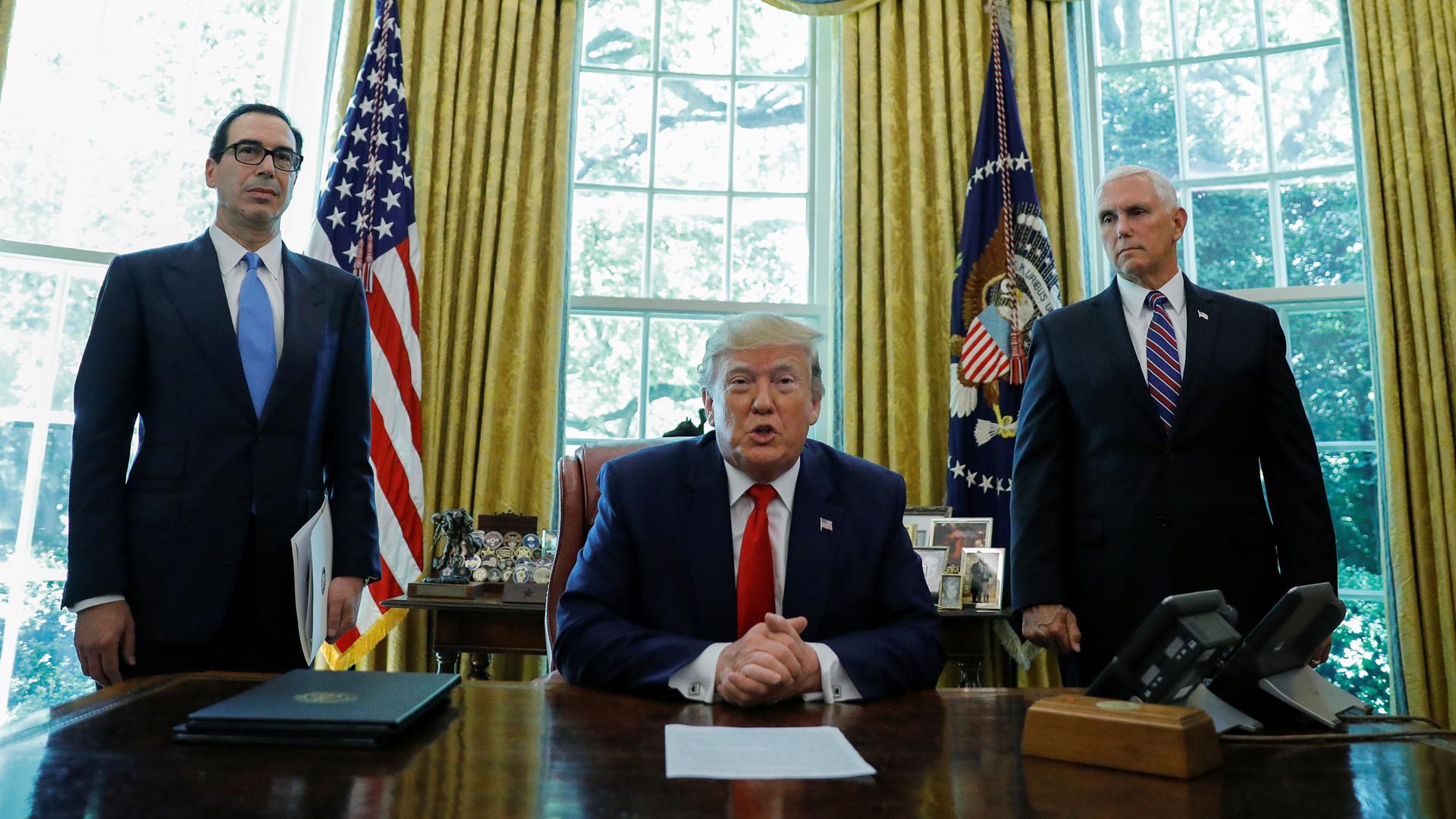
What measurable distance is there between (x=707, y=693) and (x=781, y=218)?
3.03 metres

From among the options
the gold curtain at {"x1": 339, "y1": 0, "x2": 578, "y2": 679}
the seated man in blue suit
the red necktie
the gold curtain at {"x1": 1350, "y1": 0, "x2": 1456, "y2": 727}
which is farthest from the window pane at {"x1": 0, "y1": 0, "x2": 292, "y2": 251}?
the gold curtain at {"x1": 1350, "y1": 0, "x2": 1456, "y2": 727}

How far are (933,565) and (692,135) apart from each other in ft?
6.94

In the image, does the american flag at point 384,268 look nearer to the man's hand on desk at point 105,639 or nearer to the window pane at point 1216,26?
the man's hand on desk at point 105,639

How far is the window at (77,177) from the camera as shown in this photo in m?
3.37

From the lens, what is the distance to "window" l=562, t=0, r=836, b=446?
401 centimetres

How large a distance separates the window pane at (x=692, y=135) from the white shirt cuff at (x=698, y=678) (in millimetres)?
3025

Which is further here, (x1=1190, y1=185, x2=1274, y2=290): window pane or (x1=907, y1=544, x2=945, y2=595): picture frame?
(x1=1190, y1=185, x2=1274, y2=290): window pane

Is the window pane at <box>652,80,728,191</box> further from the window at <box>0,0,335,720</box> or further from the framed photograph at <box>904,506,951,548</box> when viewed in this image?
the framed photograph at <box>904,506,951,548</box>

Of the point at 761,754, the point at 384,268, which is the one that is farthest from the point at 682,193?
the point at 761,754

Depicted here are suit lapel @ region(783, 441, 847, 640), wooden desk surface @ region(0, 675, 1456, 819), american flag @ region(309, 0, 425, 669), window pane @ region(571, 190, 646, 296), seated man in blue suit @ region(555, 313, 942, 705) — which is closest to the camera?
wooden desk surface @ region(0, 675, 1456, 819)

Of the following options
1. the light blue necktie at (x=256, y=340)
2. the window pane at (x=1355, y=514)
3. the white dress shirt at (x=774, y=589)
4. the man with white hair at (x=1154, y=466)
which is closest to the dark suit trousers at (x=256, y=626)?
the light blue necktie at (x=256, y=340)

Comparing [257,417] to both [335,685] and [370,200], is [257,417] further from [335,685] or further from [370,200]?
[370,200]

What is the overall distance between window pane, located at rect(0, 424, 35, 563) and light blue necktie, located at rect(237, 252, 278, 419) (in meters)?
1.98

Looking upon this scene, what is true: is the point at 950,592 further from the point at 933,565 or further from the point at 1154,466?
the point at 1154,466
